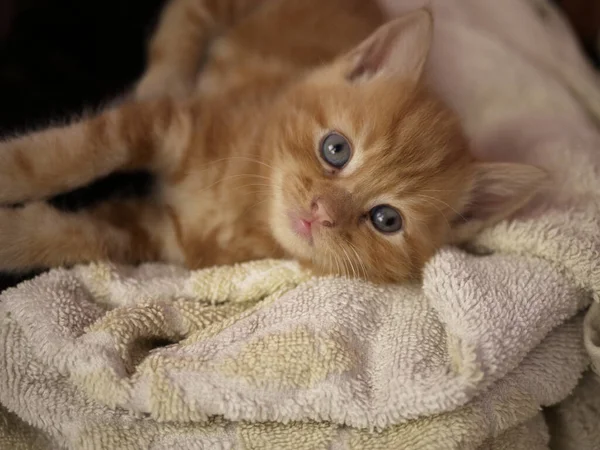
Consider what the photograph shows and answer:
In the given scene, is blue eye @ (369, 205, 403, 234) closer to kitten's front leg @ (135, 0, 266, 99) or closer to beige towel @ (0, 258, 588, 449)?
beige towel @ (0, 258, 588, 449)

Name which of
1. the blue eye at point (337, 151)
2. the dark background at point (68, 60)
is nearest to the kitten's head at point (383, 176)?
the blue eye at point (337, 151)

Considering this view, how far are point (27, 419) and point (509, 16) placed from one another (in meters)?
1.70

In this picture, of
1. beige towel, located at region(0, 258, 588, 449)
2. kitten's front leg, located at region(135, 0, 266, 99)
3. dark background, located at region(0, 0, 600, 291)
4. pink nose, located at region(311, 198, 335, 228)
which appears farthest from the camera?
kitten's front leg, located at region(135, 0, 266, 99)

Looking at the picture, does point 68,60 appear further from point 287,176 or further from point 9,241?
point 287,176

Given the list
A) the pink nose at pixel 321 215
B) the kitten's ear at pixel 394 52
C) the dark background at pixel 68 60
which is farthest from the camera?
the dark background at pixel 68 60

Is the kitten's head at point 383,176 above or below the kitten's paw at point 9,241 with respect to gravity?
above

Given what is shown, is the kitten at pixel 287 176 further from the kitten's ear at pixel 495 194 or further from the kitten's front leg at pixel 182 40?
the kitten's front leg at pixel 182 40

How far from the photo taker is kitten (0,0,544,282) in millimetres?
1167

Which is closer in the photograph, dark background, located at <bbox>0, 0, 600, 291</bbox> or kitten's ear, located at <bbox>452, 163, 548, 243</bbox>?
kitten's ear, located at <bbox>452, 163, 548, 243</bbox>

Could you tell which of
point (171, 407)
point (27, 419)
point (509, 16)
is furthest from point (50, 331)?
point (509, 16)

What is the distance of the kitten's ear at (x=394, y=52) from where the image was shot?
123 cm

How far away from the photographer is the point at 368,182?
1.16 meters

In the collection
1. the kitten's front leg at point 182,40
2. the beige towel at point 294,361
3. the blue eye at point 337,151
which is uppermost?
the kitten's front leg at point 182,40

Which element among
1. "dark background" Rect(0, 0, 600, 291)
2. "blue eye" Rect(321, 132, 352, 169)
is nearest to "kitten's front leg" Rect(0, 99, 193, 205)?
"dark background" Rect(0, 0, 600, 291)
